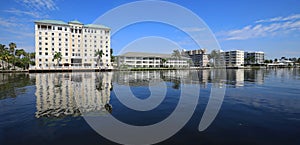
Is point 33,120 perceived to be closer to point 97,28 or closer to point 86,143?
point 86,143

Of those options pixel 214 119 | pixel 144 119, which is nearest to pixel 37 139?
pixel 144 119

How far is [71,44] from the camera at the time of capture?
358 feet

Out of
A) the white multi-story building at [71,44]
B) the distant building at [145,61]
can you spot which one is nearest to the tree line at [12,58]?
the white multi-story building at [71,44]

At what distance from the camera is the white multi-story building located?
102062mm

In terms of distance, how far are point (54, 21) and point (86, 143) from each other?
119 m

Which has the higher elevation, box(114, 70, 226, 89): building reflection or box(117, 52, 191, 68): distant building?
box(117, 52, 191, 68): distant building

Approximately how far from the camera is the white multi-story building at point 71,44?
102 m

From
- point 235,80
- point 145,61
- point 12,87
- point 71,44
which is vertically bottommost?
point 12,87

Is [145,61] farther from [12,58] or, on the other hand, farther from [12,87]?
[12,87]

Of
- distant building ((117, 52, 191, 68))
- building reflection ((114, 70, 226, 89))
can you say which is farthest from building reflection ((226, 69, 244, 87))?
distant building ((117, 52, 191, 68))

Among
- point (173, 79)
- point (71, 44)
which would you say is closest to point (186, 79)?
point (173, 79)

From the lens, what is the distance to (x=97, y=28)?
116m

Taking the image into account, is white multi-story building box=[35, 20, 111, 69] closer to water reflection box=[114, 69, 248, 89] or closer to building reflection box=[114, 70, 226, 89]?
building reflection box=[114, 70, 226, 89]

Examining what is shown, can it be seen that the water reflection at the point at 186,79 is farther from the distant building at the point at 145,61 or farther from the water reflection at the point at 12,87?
the distant building at the point at 145,61
